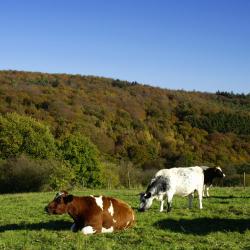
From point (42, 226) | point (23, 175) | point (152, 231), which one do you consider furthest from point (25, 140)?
point (152, 231)

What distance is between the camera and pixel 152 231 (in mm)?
15047

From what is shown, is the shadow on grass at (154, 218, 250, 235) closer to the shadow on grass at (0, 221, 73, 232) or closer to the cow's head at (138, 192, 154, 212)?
the cow's head at (138, 192, 154, 212)

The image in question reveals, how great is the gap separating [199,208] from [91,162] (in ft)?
127

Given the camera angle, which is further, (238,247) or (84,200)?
(84,200)

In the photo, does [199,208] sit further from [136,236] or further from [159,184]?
[136,236]

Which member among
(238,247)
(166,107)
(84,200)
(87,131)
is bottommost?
(238,247)

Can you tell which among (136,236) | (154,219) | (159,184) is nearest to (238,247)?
(136,236)

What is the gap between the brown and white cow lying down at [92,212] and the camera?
1478cm

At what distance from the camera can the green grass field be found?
13.4m

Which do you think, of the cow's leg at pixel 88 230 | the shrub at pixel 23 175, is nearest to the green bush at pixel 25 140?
the shrub at pixel 23 175

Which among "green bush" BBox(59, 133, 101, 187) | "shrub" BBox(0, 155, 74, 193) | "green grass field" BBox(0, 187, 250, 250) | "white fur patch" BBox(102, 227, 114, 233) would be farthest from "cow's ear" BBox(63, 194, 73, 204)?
"green bush" BBox(59, 133, 101, 187)

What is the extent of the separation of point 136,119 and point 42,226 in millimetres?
133858

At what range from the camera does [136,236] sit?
566 inches

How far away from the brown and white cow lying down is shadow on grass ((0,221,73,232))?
772mm
